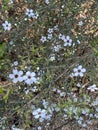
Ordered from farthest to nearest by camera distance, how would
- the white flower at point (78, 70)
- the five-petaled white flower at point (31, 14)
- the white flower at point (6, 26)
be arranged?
the five-petaled white flower at point (31, 14), the white flower at point (6, 26), the white flower at point (78, 70)

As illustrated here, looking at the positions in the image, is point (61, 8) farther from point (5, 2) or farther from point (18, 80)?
point (18, 80)

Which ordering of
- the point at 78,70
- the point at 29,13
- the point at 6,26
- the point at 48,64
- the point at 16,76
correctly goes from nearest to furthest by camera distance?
1. the point at 16,76
2. the point at 78,70
3. the point at 48,64
4. the point at 6,26
5. the point at 29,13

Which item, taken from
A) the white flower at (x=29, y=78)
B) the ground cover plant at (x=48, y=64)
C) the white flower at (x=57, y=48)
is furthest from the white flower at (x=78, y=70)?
the white flower at (x=57, y=48)

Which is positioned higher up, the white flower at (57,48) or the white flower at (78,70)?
the white flower at (57,48)

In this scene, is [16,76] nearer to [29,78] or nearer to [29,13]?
[29,78]

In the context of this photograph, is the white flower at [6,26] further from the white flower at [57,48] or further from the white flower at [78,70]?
the white flower at [78,70]

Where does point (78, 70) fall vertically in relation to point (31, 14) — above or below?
below

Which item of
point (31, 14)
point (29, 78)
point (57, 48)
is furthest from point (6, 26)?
point (29, 78)

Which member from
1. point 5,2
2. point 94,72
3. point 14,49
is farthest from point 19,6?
point 94,72
